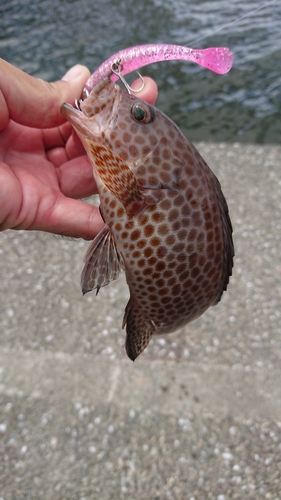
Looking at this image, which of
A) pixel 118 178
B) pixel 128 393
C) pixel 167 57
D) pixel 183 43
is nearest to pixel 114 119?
pixel 118 178

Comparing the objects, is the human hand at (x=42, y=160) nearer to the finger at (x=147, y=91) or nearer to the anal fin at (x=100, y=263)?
the finger at (x=147, y=91)

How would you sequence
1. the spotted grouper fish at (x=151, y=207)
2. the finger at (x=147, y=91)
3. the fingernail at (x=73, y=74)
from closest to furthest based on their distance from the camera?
the spotted grouper fish at (x=151, y=207) → the finger at (x=147, y=91) → the fingernail at (x=73, y=74)

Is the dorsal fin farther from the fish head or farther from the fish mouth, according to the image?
the fish mouth

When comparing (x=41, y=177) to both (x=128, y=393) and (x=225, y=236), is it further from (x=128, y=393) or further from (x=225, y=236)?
(x=128, y=393)

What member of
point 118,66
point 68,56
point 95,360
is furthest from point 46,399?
point 68,56

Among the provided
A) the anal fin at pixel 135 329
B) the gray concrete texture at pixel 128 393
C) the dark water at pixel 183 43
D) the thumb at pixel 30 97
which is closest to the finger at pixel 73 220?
the thumb at pixel 30 97

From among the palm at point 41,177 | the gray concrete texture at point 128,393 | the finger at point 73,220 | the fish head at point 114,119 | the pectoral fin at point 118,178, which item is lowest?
the gray concrete texture at point 128,393

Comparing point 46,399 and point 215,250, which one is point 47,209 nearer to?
point 215,250
